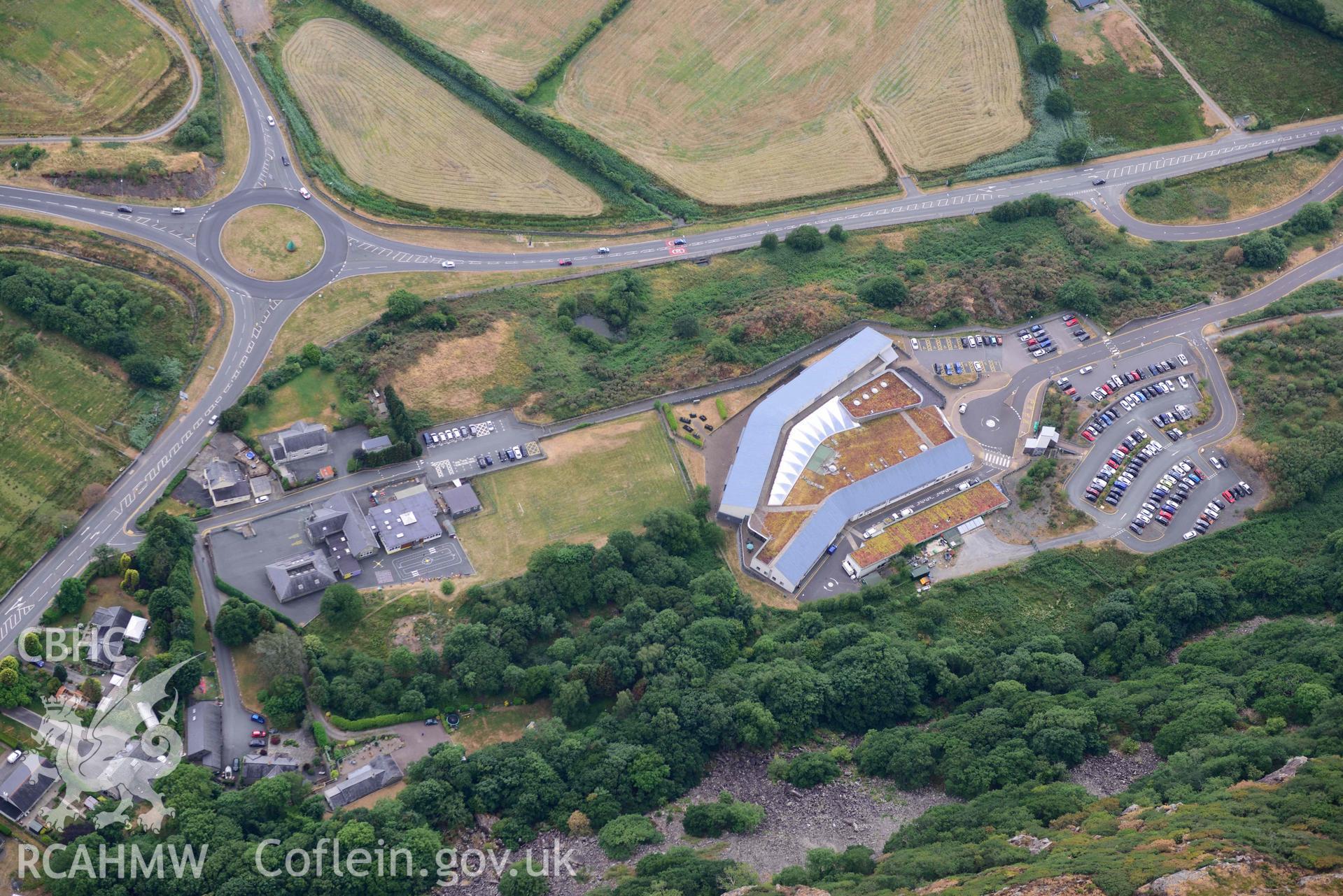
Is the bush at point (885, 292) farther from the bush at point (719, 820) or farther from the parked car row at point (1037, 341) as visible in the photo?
the bush at point (719, 820)

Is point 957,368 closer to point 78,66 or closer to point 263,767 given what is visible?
point 263,767

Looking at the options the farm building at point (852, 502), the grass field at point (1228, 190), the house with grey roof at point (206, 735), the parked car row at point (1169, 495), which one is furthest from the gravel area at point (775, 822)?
the grass field at point (1228, 190)

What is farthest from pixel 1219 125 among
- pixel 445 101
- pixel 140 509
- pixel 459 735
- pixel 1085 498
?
pixel 140 509

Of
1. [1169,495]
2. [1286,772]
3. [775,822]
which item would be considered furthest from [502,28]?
[1286,772]

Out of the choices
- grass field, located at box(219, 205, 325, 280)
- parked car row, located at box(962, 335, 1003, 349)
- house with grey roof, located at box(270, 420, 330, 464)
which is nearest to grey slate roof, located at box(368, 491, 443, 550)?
house with grey roof, located at box(270, 420, 330, 464)

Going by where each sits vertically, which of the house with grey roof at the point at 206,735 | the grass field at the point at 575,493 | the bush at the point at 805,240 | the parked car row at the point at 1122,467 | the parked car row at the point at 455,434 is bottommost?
the parked car row at the point at 1122,467

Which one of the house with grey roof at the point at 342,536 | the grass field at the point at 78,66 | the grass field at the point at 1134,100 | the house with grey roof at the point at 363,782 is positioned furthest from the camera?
the grass field at the point at 1134,100

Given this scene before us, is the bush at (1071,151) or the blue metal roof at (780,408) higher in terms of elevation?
the bush at (1071,151)

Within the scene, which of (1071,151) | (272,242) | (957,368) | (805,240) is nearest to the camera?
(957,368)

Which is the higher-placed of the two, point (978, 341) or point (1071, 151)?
point (1071, 151)
